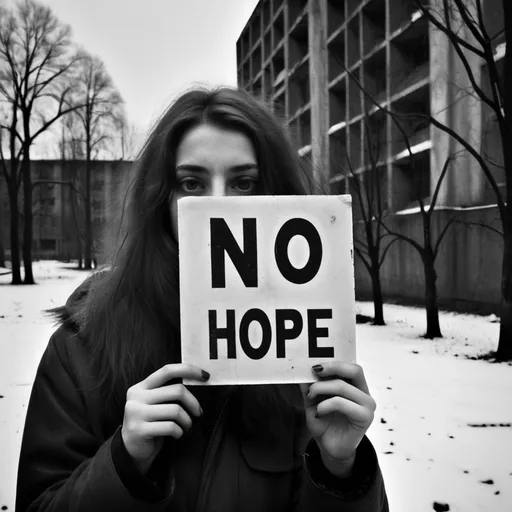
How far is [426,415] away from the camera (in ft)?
11.4

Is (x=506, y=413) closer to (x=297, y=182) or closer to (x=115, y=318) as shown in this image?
(x=297, y=182)

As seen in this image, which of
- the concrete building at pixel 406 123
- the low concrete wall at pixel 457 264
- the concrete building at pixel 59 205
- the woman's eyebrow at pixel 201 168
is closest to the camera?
the woman's eyebrow at pixel 201 168

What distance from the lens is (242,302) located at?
860 mm

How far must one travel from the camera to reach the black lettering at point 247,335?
0.86m

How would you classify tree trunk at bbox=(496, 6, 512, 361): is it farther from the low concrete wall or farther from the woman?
the woman

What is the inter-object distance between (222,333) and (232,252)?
5.9 inches

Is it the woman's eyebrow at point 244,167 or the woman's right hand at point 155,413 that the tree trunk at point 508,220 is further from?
the woman's right hand at point 155,413

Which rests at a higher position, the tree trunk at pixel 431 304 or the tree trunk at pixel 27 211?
the tree trunk at pixel 27 211

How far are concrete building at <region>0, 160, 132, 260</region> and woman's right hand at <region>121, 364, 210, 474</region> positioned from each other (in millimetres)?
13388

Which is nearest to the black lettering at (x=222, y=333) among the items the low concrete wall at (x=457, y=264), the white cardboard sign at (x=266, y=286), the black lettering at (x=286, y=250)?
the white cardboard sign at (x=266, y=286)

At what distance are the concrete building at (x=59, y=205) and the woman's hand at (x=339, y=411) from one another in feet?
44.1

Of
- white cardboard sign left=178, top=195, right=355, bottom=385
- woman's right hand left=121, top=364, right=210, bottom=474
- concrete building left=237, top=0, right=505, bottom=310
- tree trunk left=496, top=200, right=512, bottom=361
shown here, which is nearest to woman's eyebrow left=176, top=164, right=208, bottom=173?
white cardboard sign left=178, top=195, right=355, bottom=385

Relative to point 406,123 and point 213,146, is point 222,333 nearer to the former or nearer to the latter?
point 213,146

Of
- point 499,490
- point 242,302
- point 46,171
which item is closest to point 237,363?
point 242,302
